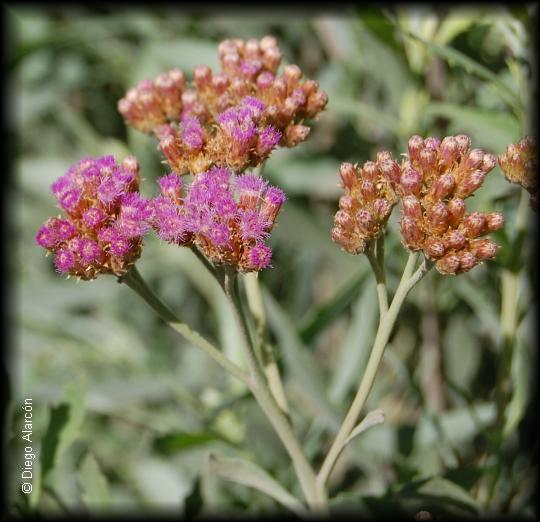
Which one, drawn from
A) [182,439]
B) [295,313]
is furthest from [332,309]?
[295,313]

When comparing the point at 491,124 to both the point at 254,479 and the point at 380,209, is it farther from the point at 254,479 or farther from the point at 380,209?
the point at 254,479

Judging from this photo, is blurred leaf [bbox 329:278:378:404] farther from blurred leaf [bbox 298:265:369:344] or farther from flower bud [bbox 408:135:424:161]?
Answer: flower bud [bbox 408:135:424:161]

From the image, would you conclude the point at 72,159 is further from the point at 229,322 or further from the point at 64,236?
the point at 64,236

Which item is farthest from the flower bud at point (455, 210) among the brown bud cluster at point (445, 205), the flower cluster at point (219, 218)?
the flower cluster at point (219, 218)

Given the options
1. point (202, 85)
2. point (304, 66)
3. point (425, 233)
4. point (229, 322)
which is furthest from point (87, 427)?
point (425, 233)

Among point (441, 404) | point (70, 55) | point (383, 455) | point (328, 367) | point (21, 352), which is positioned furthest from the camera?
point (70, 55)

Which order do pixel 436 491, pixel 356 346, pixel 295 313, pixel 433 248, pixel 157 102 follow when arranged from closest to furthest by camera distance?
pixel 433 248 < pixel 436 491 < pixel 157 102 < pixel 356 346 < pixel 295 313

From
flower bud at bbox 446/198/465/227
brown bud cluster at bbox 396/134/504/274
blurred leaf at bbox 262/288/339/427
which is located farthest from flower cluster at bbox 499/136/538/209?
blurred leaf at bbox 262/288/339/427
